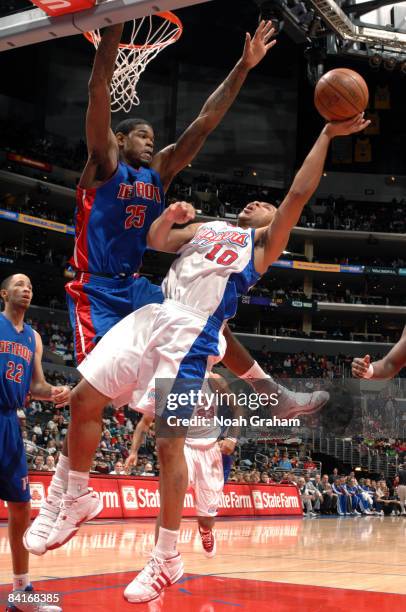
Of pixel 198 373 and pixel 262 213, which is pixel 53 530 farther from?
pixel 262 213

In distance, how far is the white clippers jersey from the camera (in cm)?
460

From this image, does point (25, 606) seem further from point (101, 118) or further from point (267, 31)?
point (267, 31)

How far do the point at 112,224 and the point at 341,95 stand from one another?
168 cm

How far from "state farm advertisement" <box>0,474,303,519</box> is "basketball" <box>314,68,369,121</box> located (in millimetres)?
9234

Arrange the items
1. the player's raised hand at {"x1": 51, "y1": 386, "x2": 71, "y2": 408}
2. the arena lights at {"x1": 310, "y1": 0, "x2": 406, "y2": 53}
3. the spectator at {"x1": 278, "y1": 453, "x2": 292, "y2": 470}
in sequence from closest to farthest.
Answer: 1. the player's raised hand at {"x1": 51, "y1": 386, "x2": 71, "y2": 408}
2. the arena lights at {"x1": 310, "y1": 0, "x2": 406, "y2": 53}
3. the spectator at {"x1": 278, "y1": 453, "x2": 292, "y2": 470}

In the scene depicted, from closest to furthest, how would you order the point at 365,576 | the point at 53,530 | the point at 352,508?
the point at 53,530 < the point at 365,576 < the point at 352,508

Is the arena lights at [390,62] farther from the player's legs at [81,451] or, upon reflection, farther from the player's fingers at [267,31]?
the player's legs at [81,451]

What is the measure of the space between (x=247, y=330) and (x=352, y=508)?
18.9 metres

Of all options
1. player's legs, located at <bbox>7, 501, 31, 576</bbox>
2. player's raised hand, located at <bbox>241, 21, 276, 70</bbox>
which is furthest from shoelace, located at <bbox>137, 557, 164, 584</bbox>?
player's raised hand, located at <bbox>241, 21, 276, 70</bbox>

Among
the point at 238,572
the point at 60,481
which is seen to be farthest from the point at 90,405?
the point at 238,572

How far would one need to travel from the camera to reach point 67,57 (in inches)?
1460

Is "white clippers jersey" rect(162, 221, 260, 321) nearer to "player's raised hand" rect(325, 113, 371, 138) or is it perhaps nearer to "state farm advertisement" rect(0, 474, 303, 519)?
"player's raised hand" rect(325, 113, 371, 138)

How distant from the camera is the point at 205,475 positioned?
8.16 meters

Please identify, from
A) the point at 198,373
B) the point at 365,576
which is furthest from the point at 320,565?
the point at 198,373
